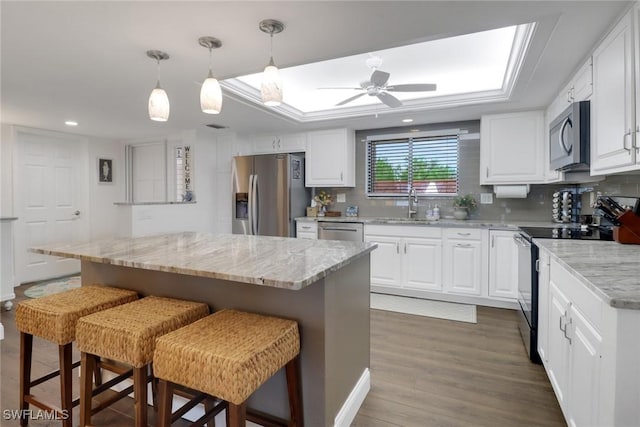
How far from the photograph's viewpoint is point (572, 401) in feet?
4.86

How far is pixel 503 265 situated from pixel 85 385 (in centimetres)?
356

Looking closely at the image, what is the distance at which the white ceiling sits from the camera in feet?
5.55

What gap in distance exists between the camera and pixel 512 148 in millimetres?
3609

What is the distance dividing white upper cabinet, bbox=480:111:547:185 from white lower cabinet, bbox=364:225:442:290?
3.08ft

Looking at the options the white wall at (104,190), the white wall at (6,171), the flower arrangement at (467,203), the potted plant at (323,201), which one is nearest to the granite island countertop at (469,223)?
the flower arrangement at (467,203)

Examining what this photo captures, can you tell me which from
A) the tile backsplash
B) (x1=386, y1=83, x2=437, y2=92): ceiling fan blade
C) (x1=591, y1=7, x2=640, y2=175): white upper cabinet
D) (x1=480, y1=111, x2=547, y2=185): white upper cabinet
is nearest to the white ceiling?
(x1=591, y1=7, x2=640, y2=175): white upper cabinet

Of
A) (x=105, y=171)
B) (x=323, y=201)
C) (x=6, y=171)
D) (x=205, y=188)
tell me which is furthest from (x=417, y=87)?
(x=6, y=171)

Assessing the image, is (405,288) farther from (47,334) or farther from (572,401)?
(47,334)

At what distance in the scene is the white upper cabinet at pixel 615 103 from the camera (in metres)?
1.64

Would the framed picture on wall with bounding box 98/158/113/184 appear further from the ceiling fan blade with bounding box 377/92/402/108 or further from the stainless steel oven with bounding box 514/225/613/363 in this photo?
the stainless steel oven with bounding box 514/225/613/363

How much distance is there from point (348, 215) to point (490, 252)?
189 centimetres

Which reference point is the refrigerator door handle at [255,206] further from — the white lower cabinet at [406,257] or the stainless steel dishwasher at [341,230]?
the white lower cabinet at [406,257]

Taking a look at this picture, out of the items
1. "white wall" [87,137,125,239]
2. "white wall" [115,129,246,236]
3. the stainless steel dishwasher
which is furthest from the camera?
"white wall" [87,137,125,239]

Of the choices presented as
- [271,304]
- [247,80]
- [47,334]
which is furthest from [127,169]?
[271,304]
